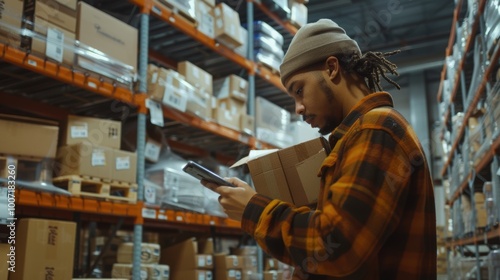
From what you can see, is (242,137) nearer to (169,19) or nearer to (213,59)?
(213,59)

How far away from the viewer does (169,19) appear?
4.38m

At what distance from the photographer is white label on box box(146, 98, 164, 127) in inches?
159

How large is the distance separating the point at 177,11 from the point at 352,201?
142 inches

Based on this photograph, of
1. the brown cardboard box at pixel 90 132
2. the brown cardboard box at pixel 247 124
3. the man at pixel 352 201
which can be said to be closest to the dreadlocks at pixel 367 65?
the man at pixel 352 201

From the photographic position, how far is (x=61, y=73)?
10.9ft

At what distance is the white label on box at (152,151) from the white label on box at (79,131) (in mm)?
796

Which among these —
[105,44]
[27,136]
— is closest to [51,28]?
[105,44]

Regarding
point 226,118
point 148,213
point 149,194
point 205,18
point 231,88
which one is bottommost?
point 148,213

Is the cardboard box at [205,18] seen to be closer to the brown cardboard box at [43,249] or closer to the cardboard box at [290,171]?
the brown cardboard box at [43,249]

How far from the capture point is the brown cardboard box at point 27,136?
3.08 meters

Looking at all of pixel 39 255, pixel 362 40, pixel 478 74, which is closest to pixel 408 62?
pixel 362 40

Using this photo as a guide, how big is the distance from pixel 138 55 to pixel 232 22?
50.1 inches

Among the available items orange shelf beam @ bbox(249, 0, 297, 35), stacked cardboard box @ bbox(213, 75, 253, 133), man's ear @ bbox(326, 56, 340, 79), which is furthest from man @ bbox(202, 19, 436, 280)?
orange shelf beam @ bbox(249, 0, 297, 35)

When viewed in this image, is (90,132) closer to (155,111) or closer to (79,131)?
(79,131)
